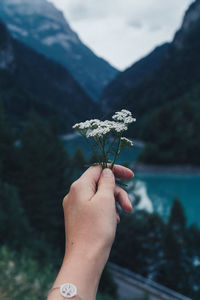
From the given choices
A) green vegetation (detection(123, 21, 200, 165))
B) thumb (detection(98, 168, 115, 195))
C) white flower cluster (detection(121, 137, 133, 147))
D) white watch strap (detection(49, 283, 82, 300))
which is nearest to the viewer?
white watch strap (detection(49, 283, 82, 300))

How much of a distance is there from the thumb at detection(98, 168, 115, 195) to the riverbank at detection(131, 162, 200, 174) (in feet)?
110

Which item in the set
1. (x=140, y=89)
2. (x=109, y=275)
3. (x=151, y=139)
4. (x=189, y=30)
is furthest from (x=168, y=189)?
(x=189, y=30)

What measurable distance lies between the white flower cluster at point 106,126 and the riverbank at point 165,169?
110 feet

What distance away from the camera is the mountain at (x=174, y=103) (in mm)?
37156

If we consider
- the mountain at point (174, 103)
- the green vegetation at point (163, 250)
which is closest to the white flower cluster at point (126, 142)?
the mountain at point (174, 103)

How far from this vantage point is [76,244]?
89 centimetres

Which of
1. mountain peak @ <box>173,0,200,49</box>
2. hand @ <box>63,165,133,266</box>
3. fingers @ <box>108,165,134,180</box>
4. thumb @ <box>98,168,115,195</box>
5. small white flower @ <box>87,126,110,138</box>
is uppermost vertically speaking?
mountain peak @ <box>173,0,200,49</box>

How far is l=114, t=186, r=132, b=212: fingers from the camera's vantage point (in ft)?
3.47

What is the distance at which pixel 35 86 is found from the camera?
9425cm

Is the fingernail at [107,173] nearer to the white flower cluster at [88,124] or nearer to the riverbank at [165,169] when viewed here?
the white flower cluster at [88,124]

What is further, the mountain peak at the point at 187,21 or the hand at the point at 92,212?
the mountain peak at the point at 187,21

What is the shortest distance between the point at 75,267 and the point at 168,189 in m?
28.3

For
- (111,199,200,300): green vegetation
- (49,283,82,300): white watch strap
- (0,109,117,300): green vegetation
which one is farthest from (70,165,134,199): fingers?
(111,199,200,300): green vegetation

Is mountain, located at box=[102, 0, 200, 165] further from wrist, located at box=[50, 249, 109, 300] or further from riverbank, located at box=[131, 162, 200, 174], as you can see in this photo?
wrist, located at box=[50, 249, 109, 300]
